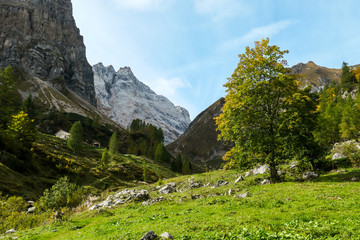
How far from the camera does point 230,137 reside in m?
24.5

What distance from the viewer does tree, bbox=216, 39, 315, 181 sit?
23.1m

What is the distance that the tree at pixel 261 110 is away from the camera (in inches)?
909

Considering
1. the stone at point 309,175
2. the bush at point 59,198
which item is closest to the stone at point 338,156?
the stone at point 309,175

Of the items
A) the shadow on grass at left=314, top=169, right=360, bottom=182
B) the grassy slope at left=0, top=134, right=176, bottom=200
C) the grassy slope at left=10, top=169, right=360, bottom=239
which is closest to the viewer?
the grassy slope at left=10, top=169, right=360, bottom=239

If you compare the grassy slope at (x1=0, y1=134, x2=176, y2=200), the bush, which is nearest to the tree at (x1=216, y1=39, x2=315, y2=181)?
the bush

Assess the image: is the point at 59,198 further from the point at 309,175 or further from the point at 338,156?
the point at 338,156

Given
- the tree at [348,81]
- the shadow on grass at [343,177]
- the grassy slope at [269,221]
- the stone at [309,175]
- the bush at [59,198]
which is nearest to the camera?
the grassy slope at [269,221]

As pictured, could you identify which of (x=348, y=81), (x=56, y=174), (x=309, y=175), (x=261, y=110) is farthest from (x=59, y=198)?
(x=348, y=81)

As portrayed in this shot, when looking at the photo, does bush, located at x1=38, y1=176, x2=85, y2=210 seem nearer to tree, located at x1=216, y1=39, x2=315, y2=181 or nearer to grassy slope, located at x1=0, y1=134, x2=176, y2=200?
grassy slope, located at x1=0, y1=134, x2=176, y2=200

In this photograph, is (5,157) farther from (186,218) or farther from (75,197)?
(186,218)

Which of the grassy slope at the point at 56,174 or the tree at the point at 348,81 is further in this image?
the tree at the point at 348,81

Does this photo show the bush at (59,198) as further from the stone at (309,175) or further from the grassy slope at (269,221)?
the stone at (309,175)

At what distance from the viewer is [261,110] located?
25.2 m

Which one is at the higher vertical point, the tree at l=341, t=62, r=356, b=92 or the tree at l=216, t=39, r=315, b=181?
the tree at l=341, t=62, r=356, b=92
